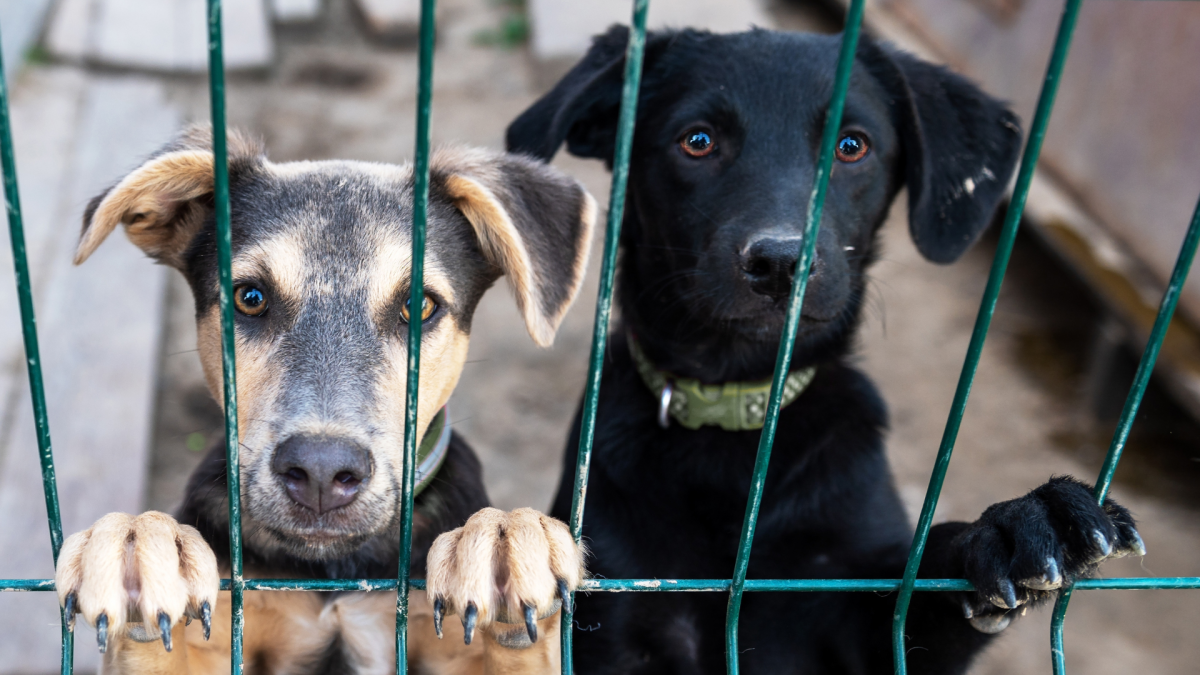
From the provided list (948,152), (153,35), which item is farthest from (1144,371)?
(153,35)

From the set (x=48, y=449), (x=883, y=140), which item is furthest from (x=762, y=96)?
(x=48, y=449)

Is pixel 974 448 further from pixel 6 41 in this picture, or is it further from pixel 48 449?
pixel 6 41

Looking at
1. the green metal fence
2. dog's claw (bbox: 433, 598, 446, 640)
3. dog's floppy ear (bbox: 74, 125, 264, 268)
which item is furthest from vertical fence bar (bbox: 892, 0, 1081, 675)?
dog's floppy ear (bbox: 74, 125, 264, 268)

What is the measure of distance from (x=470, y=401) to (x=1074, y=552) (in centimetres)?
392

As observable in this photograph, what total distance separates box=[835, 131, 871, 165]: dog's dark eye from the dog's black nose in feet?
1.68

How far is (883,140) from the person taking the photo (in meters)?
2.91

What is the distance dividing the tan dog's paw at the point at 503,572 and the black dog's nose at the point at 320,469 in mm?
238

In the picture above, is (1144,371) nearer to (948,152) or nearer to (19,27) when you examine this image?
(948,152)

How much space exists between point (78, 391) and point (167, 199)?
2760 mm

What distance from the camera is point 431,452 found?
2543mm

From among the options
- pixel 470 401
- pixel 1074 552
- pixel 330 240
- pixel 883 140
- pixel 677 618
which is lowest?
pixel 470 401

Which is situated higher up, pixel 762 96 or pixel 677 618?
pixel 762 96

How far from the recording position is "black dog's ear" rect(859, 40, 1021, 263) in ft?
9.63

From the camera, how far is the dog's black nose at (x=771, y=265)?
2.42 metres
